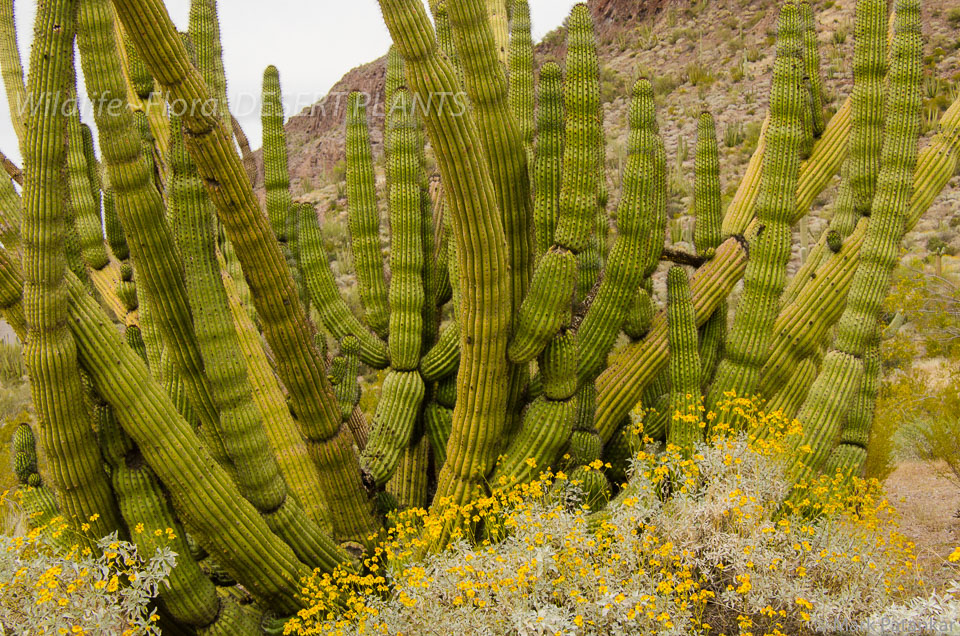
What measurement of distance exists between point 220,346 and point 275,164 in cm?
315

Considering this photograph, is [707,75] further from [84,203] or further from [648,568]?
[648,568]

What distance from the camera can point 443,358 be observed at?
21.1ft

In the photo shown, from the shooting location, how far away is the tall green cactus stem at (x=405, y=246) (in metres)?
6.45

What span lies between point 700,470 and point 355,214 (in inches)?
145

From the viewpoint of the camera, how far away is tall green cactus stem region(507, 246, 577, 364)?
4.99 m

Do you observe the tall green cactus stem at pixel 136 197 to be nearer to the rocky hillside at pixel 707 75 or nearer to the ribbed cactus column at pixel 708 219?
the ribbed cactus column at pixel 708 219

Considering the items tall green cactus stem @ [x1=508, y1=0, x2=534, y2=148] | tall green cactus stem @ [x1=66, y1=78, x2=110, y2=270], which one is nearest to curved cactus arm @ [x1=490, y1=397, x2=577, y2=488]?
tall green cactus stem @ [x1=508, y1=0, x2=534, y2=148]

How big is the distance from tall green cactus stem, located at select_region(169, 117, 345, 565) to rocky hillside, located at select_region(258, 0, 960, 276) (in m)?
13.9

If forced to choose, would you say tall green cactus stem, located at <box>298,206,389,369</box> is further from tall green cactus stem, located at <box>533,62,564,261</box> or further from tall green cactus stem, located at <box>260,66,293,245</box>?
tall green cactus stem, located at <box>533,62,564,261</box>

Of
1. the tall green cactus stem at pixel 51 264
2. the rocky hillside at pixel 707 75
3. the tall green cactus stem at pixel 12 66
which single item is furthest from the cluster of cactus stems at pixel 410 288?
the rocky hillside at pixel 707 75

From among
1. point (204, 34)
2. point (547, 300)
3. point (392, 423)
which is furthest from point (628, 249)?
point (204, 34)

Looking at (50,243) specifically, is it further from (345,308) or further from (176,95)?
(345,308)

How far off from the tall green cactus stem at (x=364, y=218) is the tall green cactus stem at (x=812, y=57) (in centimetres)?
388

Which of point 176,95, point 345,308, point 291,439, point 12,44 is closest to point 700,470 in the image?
point 291,439
